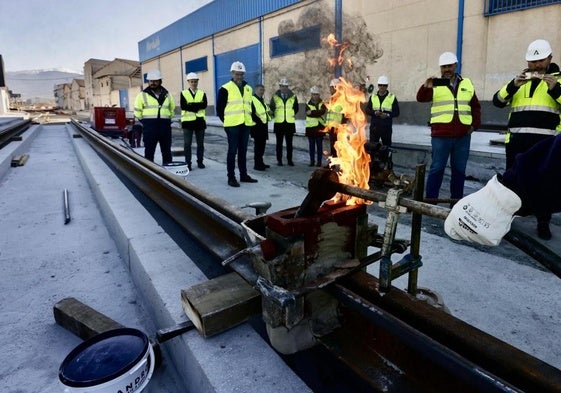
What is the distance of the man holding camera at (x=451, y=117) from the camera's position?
4754 mm

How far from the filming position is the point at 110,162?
8.10 meters

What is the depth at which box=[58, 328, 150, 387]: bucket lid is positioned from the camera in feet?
4.97

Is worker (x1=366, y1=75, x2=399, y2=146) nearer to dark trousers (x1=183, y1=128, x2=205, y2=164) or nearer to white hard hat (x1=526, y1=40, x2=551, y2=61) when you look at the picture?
dark trousers (x1=183, y1=128, x2=205, y2=164)

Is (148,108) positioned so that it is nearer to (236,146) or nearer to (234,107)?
(234,107)

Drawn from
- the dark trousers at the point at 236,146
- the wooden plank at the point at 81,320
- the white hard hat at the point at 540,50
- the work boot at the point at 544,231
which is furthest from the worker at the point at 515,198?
the dark trousers at the point at 236,146

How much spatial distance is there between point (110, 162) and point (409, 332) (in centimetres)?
794

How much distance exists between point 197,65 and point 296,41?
12706 mm

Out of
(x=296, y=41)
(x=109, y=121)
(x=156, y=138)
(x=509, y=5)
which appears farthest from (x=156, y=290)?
(x=296, y=41)

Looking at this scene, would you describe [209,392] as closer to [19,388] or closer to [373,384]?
[373,384]

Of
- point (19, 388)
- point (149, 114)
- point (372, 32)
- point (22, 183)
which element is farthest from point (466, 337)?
point (372, 32)

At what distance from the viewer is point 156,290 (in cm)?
230

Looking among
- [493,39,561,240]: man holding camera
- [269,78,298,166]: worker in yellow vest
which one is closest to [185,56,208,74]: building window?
[269,78,298,166]: worker in yellow vest

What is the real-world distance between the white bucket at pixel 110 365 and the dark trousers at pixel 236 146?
15.0 feet

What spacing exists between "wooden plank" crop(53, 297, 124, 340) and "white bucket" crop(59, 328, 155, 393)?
0.35 metres
